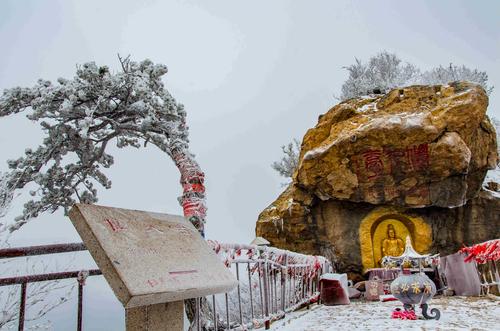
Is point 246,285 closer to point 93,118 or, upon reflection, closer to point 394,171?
point 93,118

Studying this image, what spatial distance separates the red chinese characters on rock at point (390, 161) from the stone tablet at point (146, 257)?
10.9 meters

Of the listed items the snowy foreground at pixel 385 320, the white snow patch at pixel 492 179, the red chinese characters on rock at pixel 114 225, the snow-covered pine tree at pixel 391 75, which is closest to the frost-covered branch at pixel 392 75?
the snow-covered pine tree at pixel 391 75

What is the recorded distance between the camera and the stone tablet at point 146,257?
179 centimetres

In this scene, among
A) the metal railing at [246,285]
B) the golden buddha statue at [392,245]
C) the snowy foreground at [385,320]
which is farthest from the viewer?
the golden buddha statue at [392,245]

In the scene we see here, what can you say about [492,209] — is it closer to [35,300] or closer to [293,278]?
[293,278]

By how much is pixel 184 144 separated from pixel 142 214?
3.36 meters

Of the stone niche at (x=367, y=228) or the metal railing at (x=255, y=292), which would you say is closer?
the metal railing at (x=255, y=292)

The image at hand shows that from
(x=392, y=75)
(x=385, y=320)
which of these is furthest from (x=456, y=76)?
(x=385, y=320)

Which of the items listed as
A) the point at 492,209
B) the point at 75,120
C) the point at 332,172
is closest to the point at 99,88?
the point at 75,120

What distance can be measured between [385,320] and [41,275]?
15.9 feet

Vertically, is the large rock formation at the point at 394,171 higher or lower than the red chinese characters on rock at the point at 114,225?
higher

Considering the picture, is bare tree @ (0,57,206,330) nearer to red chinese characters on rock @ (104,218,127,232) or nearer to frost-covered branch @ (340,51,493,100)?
red chinese characters on rock @ (104,218,127,232)

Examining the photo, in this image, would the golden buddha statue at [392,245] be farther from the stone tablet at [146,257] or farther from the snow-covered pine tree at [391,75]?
the stone tablet at [146,257]

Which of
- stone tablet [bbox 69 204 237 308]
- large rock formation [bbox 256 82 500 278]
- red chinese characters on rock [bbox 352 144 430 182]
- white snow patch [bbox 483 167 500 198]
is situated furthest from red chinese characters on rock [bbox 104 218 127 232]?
white snow patch [bbox 483 167 500 198]
